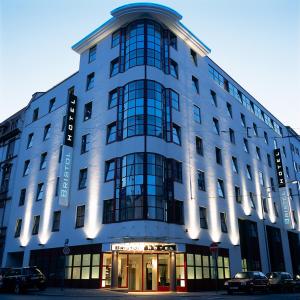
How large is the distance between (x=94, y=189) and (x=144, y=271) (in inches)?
311

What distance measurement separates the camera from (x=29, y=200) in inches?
1438

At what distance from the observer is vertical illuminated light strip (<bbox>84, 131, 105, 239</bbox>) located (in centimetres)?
2836

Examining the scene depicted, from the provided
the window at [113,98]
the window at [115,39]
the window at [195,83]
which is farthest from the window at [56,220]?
the window at [195,83]

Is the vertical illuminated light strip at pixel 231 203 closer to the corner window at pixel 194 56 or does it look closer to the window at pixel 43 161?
the corner window at pixel 194 56

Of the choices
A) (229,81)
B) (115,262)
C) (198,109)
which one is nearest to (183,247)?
(115,262)

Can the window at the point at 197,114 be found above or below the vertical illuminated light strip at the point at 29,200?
above

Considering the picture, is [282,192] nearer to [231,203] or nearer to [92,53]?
[231,203]

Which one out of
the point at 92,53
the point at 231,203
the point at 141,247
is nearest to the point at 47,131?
the point at 92,53

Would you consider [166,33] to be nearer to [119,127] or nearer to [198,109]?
[198,109]

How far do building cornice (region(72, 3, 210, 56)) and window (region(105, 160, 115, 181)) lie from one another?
13854 mm

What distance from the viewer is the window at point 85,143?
106 ft

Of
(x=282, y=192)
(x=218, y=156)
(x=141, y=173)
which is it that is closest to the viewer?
(x=141, y=173)

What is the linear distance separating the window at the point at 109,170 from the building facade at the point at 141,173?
103 mm

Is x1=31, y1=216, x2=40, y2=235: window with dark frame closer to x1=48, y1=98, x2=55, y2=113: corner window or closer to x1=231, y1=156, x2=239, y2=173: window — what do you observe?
x1=48, y1=98, x2=55, y2=113: corner window
